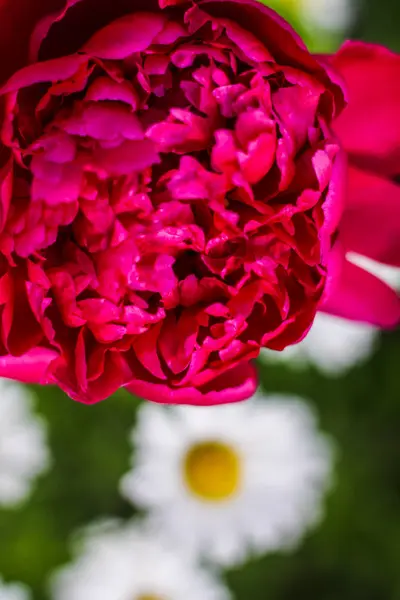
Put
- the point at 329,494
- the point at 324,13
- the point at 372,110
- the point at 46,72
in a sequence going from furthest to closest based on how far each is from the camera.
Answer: the point at 329,494 → the point at 324,13 → the point at 372,110 → the point at 46,72

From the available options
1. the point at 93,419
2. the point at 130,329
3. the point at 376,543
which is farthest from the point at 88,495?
the point at 130,329

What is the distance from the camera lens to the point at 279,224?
393 millimetres

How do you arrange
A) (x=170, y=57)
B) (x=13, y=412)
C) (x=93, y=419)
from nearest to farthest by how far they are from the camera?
(x=170, y=57)
(x=13, y=412)
(x=93, y=419)

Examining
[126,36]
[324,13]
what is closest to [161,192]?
[126,36]

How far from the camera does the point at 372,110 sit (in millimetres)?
442

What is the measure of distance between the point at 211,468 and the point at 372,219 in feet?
1.24

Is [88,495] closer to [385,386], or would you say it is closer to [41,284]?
[385,386]

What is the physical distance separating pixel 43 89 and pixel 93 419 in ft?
1.66

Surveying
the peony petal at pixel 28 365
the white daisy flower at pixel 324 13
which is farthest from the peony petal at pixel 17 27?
the white daisy flower at pixel 324 13

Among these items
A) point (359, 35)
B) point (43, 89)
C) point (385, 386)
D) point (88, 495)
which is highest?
point (43, 89)

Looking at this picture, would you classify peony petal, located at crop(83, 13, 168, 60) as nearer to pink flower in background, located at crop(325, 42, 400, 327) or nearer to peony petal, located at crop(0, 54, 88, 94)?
peony petal, located at crop(0, 54, 88, 94)

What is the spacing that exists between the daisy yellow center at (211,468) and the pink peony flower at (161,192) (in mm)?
373

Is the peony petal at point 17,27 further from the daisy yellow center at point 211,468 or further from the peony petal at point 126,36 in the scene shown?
the daisy yellow center at point 211,468

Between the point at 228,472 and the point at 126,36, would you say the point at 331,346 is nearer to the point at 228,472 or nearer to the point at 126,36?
the point at 228,472
